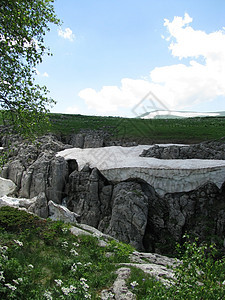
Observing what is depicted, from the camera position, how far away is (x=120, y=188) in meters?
24.4

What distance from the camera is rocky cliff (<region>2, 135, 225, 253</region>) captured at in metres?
21.2

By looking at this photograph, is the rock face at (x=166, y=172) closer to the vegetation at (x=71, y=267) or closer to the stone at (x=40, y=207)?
the stone at (x=40, y=207)

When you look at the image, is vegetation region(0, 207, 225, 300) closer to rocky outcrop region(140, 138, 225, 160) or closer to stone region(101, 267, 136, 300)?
stone region(101, 267, 136, 300)

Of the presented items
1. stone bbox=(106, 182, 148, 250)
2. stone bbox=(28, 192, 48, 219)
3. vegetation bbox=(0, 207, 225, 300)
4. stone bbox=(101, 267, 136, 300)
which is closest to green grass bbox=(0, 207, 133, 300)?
vegetation bbox=(0, 207, 225, 300)

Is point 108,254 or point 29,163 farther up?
point 29,163

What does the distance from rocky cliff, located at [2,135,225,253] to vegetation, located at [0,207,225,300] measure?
9.54 meters

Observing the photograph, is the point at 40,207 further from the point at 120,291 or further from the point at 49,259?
the point at 120,291

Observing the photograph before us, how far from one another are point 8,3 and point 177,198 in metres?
20.6

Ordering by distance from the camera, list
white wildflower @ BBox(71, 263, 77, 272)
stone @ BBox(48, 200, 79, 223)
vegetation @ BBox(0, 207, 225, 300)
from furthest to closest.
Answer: stone @ BBox(48, 200, 79, 223), white wildflower @ BBox(71, 263, 77, 272), vegetation @ BBox(0, 207, 225, 300)

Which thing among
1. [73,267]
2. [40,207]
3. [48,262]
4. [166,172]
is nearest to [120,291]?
[73,267]

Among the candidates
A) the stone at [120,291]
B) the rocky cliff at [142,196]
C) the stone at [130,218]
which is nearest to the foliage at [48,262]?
the stone at [120,291]

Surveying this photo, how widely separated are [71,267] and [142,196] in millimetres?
15037

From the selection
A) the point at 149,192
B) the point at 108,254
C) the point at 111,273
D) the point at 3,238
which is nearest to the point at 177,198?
the point at 149,192

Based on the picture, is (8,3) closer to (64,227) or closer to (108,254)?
(64,227)
